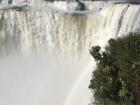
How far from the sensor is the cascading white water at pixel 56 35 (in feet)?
104

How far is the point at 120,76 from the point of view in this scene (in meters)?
23.3

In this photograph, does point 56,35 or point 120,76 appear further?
point 56,35

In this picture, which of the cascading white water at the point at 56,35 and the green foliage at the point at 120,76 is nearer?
the green foliage at the point at 120,76

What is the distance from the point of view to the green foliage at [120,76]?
22.6m

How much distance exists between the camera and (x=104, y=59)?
81.7ft

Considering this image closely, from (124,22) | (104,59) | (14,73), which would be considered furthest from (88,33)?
(104,59)

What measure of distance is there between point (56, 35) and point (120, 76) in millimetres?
14231

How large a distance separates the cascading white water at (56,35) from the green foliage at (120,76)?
5.50m

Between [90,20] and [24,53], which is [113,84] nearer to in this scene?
[90,20]

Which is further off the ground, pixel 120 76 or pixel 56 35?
pixel 120 76

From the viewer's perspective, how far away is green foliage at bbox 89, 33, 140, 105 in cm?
2264

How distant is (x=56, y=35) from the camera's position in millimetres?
36938

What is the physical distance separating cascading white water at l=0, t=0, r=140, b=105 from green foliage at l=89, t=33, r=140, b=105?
5501 mm

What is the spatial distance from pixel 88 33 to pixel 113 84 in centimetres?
1205
